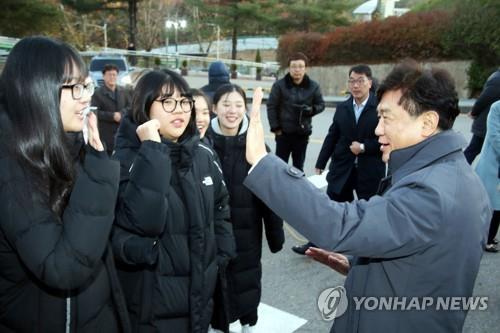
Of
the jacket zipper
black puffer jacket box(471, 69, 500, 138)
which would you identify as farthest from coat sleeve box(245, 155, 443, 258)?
black puffer jacket box(471, 69, 500, 138)

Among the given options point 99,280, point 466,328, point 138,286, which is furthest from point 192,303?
point 466,328

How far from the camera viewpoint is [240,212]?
9.87 ft

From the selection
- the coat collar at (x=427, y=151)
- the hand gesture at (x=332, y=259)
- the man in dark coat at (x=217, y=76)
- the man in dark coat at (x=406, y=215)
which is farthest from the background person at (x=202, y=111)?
the man in dark coat at (x=217, y=76)

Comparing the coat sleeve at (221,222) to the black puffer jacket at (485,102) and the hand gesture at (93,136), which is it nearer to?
the hand gesture at (93,136)

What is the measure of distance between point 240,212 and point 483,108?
3.94 metres

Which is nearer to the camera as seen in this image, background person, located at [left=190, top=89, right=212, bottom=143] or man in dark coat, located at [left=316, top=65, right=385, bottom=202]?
background person, located at [left=190, top=89, right=212, bottom=143]

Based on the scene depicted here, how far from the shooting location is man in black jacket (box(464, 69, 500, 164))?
17.5 ft

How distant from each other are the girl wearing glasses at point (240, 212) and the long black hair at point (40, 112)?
5.16 feet

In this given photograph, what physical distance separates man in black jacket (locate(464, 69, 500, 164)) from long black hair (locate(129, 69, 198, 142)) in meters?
4.45

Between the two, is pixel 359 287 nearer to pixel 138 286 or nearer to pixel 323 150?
pixel 138 286

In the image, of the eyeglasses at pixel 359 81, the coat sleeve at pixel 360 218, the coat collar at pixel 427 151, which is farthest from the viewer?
the eyeglasses at pixel 359 81

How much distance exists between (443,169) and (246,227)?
1753mm

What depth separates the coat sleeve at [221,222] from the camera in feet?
8.07

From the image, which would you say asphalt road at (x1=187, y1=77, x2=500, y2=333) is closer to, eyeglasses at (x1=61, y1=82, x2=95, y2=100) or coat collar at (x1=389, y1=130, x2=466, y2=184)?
coat collar at (x1=389, y1=130, x2=466, y2=184)
